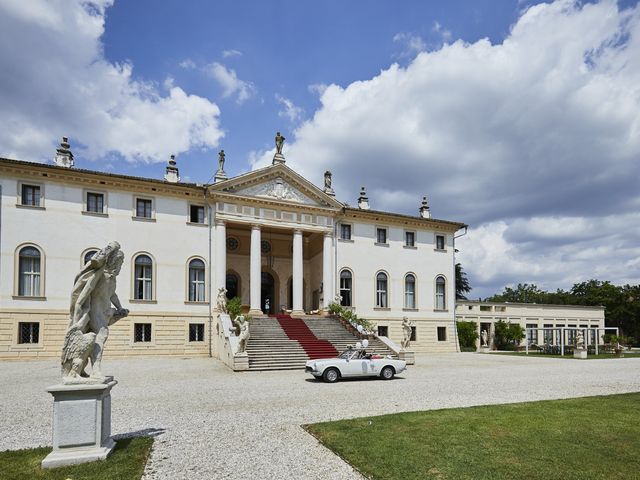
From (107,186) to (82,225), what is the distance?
103 inches

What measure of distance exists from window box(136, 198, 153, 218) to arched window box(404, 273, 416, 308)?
1901 centimetres

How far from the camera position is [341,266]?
1273 inches

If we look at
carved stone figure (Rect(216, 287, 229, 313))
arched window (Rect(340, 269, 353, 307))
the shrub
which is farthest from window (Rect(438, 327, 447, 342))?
carved stone figure (Rect(216, 287, 229, 313))

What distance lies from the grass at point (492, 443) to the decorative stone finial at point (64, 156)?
2376cm

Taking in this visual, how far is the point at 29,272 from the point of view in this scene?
24156mm

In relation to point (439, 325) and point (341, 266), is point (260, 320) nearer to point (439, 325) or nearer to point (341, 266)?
point (341, 266)

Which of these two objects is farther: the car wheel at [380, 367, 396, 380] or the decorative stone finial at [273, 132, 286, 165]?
the decorative stone finial at [273, 132, 286, 165]

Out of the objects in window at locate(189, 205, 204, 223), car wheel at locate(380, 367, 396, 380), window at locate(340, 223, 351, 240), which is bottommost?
car wheel at locate(380, 367, 396, 380)

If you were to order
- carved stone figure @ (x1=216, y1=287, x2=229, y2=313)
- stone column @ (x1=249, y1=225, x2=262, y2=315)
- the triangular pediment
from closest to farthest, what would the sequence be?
1. carved stone figure @ (x1=216, y1=287, x2=229, y2=313)
2. the triangular pediment
3. stone column @ (x1=249, y1=225, x2=262, y2=315)

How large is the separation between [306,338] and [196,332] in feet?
24.0

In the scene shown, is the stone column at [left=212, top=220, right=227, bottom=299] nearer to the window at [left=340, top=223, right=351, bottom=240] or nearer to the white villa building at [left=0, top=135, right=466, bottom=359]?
→ the white villa building at [left=0, top=135, right=466, bottom=359]

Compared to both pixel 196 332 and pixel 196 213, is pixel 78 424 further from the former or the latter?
pixel 196 213

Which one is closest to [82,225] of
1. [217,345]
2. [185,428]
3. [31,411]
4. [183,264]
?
[183,264]

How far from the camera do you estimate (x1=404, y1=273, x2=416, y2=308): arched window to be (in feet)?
113
